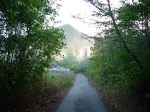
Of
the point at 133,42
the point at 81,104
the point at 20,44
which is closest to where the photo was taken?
the point at 20,44

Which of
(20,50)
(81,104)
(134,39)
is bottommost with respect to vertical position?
(81,104)

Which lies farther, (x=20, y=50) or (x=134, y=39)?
(x=134, y=39)

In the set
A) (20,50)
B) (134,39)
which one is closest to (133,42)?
(134,39)

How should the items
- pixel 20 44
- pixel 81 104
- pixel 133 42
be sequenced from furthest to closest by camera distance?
pixel 81 104
pixel 133 42
pixel 20 44

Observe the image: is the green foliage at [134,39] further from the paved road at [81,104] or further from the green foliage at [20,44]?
the green foliage at [20,44]

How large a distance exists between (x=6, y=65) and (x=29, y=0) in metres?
3.14

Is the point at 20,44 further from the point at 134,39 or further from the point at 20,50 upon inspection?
the point at 134,39

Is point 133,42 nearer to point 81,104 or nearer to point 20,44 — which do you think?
point 81,104

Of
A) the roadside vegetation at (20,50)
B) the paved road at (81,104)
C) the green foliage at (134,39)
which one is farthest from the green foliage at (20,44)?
the green foliage at (134,39)

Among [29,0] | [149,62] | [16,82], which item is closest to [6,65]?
[16,82]

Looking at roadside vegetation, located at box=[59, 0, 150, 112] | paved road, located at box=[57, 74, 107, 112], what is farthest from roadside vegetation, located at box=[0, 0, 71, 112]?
roadside vegetation, located at box=[59, 0, 150, 112]

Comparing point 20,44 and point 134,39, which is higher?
point 134,39

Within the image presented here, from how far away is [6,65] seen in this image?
673cm

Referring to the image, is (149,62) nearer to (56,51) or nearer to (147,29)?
(147,29)
